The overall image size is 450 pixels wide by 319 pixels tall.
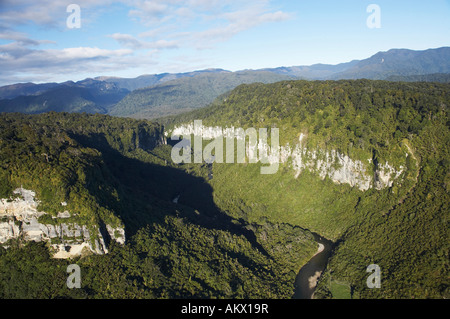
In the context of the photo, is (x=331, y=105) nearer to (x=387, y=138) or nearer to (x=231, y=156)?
(x=387, y=138)

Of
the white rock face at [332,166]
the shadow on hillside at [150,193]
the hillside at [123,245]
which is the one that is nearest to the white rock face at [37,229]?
the hillside at [123,245]

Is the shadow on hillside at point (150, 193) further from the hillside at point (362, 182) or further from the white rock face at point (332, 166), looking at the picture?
the white rock face at point (332, 166)

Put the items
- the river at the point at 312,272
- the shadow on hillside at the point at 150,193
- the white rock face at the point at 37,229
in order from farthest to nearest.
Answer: the shadow on hillside at the point at 150,193 < the river at the point at 312,272 < the white rock face at the point at 37,229

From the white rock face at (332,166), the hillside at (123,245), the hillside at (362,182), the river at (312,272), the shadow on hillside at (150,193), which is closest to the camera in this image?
the hillside at (123,245)
